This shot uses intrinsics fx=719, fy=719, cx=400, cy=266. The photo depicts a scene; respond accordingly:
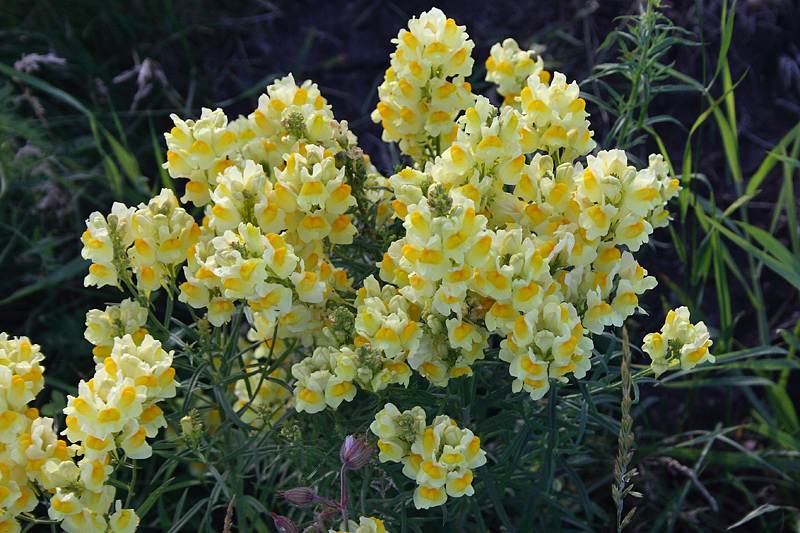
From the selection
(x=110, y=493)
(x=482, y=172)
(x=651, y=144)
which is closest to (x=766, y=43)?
(x=651, y=144)

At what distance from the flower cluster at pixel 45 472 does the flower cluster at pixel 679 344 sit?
1.08 metres

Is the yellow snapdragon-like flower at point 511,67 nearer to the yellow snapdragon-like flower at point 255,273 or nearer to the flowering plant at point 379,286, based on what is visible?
the flowering plant at point 379,286

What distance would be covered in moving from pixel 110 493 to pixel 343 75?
91.8 inches

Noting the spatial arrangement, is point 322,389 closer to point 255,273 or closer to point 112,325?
point 255,273

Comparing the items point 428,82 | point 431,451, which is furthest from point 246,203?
point 431,451

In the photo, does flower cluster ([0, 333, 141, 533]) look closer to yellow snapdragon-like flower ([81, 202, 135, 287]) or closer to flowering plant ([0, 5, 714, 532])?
flowering plant ([0, 5, 714, 532])

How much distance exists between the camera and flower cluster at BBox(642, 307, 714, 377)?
1.55 m

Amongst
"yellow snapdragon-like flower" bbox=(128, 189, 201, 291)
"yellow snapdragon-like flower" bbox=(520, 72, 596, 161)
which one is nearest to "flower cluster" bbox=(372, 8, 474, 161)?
"yellow snapdragon-like flower" bbox=(520, 72, 596, 161)

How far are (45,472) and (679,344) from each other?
52.9 inches

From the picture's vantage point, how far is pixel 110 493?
1521 mm

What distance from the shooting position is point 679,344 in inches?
61.7

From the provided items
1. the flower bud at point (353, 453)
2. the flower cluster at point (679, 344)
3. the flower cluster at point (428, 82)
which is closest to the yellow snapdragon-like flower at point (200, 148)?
the flower cluster at point (428, 82)

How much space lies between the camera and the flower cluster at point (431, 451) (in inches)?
54.4

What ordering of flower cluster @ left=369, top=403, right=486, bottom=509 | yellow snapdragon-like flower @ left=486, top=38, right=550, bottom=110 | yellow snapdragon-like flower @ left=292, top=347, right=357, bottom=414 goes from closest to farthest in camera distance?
flower cluster @ left=369, top=403, right=486, bottom=509
yellow snapdragon-like flower @ left=292, top=347, right=357, bottom=414
yellow snapdragon-like flower @ left=486, top=38, right=550, bottom=110
